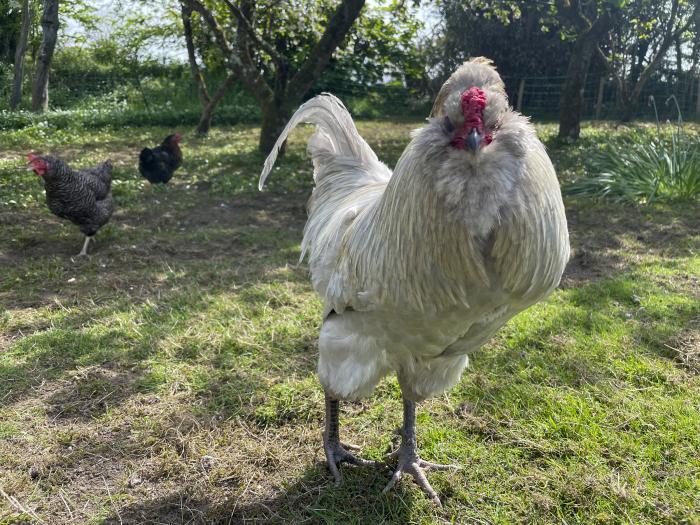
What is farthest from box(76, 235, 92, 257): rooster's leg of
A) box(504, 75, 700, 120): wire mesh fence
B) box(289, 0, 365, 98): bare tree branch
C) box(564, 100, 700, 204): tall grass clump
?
box(504, 75, 700, 120): wire mesh fence

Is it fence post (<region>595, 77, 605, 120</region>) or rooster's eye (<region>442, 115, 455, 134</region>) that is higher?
fence post (<region>595, 77, 605, 120</region>)

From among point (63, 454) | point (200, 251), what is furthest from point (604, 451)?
point (200, 251)

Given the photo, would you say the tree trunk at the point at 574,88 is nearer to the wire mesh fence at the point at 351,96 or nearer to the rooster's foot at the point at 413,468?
the wire mesh fence at the point at 351,96

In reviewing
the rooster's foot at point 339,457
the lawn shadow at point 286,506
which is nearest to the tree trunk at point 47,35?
the lawn shadow at point 286,506

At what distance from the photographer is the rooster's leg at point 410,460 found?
99.4 inches

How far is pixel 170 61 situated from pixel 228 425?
17.1 metres

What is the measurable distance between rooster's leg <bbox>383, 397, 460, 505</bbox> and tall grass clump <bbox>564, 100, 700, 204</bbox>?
18.6 ft

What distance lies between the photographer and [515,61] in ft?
54.3

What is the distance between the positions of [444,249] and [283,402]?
1.81 metres

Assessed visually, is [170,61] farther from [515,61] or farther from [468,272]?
[468,272]

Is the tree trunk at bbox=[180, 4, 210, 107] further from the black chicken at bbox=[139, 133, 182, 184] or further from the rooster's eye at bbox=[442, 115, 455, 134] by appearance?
the rooster's eye at bbox=[442, 115, 455, 134]

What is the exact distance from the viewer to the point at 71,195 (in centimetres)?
Result: 512

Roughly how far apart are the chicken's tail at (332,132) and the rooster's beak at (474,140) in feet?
5.32

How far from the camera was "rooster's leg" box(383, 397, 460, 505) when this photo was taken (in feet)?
8.28
